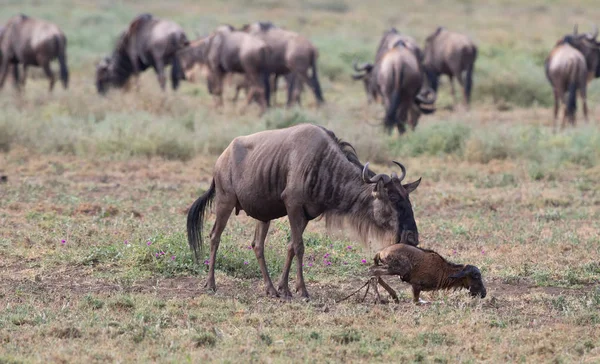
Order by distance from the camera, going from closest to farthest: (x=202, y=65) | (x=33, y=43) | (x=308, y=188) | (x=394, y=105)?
(x=308, y=188)
(x=394, y=105)
(x=33, y=43)
(x=202, y=65)

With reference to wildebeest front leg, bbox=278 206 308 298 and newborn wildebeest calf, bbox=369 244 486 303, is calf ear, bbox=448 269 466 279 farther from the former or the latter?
wildebeest front leg, bbox=278 206 308 298

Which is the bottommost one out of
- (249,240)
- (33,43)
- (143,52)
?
(143,52)

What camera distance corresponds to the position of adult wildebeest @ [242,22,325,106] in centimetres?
1942

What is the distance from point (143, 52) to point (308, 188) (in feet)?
47.7

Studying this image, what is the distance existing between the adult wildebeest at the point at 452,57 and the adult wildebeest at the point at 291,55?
10.4 feet

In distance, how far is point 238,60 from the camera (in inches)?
744

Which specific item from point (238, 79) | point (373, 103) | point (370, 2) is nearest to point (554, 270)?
point (373, 103)

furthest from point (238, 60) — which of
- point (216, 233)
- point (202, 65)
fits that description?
point (216, 233)

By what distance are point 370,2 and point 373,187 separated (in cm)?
4598

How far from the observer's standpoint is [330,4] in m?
48.5

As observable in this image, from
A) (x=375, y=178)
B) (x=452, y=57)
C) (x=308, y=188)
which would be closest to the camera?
(x=375, y=178)

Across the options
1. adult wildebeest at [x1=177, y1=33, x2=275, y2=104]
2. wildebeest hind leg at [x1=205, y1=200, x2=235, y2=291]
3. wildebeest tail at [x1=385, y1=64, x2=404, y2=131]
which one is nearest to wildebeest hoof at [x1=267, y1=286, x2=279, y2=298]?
wildebeest hind leg at [x1=205, y1=200, x2=235, y2=291]

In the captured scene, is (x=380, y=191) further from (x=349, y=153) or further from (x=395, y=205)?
(x=349, y=153)

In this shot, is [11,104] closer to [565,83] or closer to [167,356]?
[565,83]
